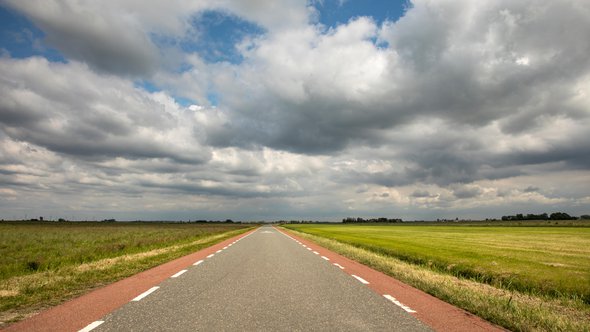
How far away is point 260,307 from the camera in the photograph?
23.4ft

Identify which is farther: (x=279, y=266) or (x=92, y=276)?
(x=279, y=266)

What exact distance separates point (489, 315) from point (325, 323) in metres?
2.92

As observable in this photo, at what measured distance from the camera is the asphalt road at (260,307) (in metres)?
5.84

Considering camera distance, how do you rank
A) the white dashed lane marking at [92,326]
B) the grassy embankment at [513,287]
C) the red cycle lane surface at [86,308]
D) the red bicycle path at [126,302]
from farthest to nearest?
the grassy embankment at [513,287] → the red bicycle path at [126,302] → the red cycle lane surface at [86,308] → the white dashed lane marking at [92,326]

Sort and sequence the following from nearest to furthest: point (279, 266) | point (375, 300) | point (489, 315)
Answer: point (489, 315)
point (375, 300)
point (279, 266)

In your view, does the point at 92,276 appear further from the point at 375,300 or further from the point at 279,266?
the point at 375,300

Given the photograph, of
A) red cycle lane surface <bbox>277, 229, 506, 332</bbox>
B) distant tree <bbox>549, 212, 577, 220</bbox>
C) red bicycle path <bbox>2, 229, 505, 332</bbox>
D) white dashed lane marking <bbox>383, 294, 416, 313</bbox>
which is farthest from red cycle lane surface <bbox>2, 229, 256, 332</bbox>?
distant tree <bbox>549, 212, 577, 220</bbox>

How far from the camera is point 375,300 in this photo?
25.9 ft

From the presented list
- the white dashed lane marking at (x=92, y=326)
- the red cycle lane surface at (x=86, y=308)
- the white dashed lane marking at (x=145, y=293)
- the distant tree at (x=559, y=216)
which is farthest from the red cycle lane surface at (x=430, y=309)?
the distant tree at (x=559, y=216)

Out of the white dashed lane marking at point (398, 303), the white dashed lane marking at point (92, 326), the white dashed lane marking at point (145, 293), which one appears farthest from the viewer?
the white dashed lane marking at point (145, 293)

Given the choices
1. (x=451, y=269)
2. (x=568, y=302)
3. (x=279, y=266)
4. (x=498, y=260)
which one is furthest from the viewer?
(x=498, y=260)

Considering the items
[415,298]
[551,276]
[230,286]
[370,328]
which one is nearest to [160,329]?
[370,328]

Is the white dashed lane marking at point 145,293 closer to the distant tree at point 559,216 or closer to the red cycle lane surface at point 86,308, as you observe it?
the red cycle lane surface at point 86,308

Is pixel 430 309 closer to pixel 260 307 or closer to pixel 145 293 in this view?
pixel 260 307
